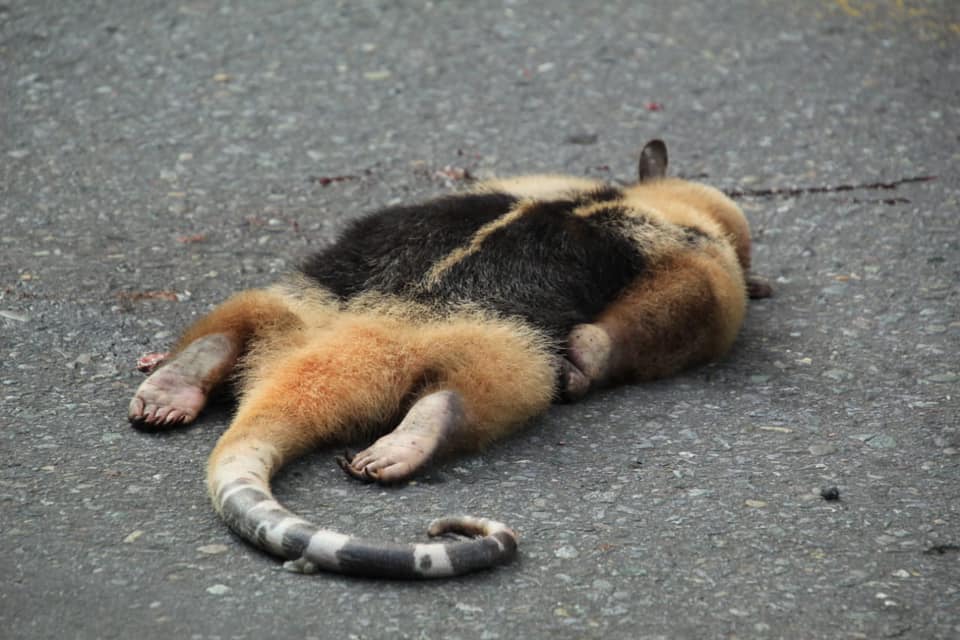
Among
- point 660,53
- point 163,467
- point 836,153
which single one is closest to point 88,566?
point 163,467

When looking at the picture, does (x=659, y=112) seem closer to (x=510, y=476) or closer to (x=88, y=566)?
(x=510, y=476)

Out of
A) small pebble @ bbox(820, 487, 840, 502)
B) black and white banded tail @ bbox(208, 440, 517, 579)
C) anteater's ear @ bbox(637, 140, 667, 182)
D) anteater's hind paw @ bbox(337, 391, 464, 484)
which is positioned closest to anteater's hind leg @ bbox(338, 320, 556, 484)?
anteater's hind paw @ bbox(337, 391, 464, 484)

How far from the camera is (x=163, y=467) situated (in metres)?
4.14

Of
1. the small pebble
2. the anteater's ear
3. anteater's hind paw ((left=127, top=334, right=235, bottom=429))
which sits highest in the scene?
the anteater's ear

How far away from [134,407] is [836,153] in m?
4.70

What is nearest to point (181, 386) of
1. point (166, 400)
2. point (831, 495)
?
point (166, 400)

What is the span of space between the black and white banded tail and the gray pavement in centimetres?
6

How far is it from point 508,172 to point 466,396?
9.98 feet

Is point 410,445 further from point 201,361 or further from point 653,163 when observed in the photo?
point 653,163

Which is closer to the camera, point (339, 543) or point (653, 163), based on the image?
point (339, 543)

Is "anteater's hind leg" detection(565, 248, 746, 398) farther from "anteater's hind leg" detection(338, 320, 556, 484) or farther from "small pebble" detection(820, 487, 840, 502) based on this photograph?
"small pebble" detection(820, 487, 840, 502)

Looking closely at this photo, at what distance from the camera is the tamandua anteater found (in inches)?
146

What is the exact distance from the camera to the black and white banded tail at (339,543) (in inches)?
135

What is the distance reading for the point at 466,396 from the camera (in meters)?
4.26
